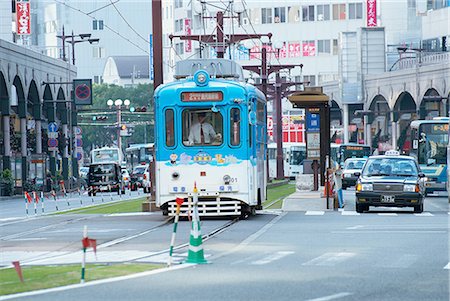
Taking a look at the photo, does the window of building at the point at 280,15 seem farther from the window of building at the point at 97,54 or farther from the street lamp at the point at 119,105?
the window of building at the point at 97,54

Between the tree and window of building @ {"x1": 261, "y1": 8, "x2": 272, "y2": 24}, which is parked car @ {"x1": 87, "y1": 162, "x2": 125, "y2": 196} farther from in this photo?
window of building @ {"x1": 261, "y1": 8, "x2": 272, "y2": 24}

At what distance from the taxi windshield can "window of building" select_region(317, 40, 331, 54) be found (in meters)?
87.6

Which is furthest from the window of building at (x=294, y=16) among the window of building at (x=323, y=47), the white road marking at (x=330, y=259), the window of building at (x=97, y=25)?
the white road marking at (x=330, y=259)

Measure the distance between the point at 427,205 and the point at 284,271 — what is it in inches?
1062

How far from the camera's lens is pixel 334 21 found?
4830 inches

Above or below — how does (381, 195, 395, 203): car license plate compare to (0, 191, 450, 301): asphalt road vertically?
above

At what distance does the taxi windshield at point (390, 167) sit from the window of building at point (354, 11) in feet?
286

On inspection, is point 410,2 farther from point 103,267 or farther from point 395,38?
point 103,267

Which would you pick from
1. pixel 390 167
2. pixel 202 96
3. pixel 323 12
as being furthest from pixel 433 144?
pixel 323 12

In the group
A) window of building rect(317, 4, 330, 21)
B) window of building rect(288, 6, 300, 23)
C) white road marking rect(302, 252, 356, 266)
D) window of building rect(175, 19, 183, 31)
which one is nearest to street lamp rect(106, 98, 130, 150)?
window of building rect(175, 19, 183, 31)

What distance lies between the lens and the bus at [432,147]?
52250mm

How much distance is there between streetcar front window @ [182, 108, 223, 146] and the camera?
3044 centimetres

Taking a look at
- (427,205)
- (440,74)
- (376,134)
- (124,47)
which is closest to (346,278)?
(427,205)

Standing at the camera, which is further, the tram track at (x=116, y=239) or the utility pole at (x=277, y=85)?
the utility pole at (x=277, y=85)
